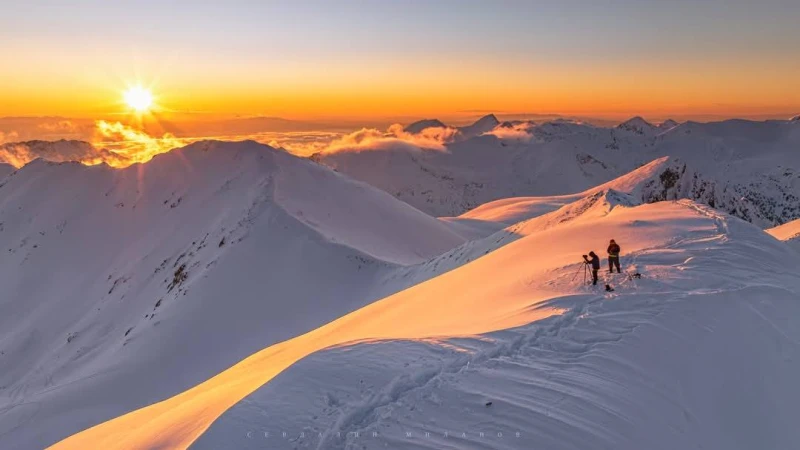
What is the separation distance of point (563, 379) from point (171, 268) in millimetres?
66273

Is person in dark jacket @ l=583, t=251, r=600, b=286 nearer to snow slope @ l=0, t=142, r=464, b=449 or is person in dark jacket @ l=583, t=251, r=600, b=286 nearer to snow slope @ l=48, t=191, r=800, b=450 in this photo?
snow slope @ l=48, t=191, r=800, b=450

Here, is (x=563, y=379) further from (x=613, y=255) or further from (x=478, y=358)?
(x=613, y=255)

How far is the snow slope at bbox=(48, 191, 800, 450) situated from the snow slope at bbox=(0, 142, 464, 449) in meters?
23.3

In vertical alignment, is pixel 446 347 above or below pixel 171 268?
above

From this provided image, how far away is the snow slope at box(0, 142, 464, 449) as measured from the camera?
37188 millimetres

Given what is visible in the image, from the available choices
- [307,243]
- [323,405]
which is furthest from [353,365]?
[307,243]

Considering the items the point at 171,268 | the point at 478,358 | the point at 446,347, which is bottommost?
the point at 171,268

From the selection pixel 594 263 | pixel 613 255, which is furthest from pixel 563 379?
pixel 613 255

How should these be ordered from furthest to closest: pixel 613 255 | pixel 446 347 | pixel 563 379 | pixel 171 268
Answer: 1. pixel 171 268
2. pixel 613 255
3. pixel 446 347
4. pixel 563 379

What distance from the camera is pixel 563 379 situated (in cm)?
934

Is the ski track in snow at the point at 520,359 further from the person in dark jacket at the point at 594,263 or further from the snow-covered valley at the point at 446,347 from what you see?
the person in dark jacket at the point at 594,263

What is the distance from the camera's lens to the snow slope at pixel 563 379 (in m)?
8.02

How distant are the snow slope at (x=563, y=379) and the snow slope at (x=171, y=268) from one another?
76.3ft

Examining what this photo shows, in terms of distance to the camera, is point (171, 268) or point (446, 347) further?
point (171, 268)
